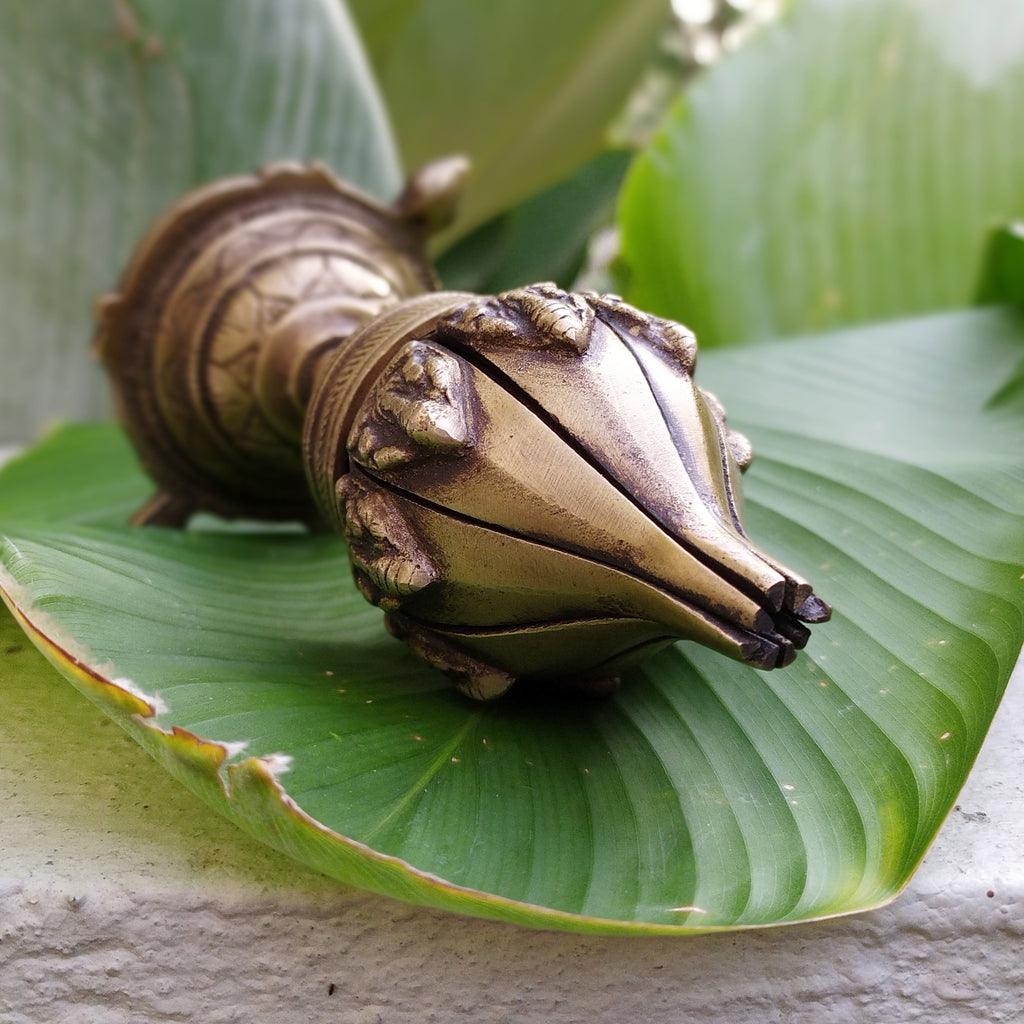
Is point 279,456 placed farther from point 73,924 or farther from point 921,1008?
point 921,1008

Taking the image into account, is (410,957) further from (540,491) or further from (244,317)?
(244,317)

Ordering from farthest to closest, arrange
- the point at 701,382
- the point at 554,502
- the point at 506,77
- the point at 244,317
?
the point at 506,77, the point at 701,382, the point at 244,317, the point at 554,502

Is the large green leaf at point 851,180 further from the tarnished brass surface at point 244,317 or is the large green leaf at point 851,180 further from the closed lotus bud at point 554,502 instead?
the closed lotus bud at point 554,502

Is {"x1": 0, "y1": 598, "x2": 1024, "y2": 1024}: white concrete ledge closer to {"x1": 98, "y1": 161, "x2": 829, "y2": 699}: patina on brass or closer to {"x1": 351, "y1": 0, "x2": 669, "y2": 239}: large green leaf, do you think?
{"x1": 98, "y1": 161, "x2": 829, "y2": 699}: patina on brass

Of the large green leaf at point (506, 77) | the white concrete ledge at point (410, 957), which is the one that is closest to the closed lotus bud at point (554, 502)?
the white concrete ledge at point (410, 957)

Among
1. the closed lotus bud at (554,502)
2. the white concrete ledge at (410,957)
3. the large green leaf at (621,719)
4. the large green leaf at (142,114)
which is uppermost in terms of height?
the large green leaf at (142,114)

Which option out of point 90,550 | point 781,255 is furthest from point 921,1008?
point 781,255

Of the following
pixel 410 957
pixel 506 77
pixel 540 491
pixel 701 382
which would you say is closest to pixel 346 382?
pixel 540 491

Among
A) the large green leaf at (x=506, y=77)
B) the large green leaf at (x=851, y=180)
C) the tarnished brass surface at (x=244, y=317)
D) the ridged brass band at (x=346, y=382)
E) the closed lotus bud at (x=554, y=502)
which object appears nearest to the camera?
the closed lotus bud at (x=554, y=502)
